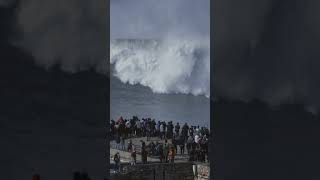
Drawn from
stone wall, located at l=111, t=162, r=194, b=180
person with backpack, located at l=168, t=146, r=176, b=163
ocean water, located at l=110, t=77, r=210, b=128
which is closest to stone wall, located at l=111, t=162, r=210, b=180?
stone wall, located at l=111, t=162, r=194, b=180

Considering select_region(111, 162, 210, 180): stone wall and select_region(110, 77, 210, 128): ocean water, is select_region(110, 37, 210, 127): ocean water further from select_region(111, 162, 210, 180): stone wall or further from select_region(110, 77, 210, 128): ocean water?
select_region(111, 162, 210, 180): stone wall

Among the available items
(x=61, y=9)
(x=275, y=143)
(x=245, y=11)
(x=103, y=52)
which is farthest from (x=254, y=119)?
(x=61, y=9)

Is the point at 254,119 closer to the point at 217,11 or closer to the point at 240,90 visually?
the point at 240,90

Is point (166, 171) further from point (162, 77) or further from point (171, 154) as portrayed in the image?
point (162, 77)

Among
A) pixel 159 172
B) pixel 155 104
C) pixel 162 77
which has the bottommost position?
pixel 159 172

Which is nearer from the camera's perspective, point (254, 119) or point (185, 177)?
point (254, 119)

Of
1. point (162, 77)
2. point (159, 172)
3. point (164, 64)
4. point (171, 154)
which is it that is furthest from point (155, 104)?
point (159, 172)

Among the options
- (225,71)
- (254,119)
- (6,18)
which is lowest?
(254,119)
